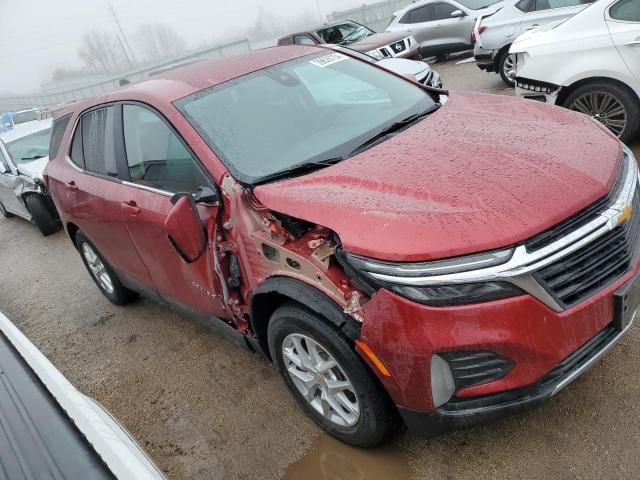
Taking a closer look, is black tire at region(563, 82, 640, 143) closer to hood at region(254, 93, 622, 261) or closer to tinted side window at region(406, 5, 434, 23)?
hood at region(254, 93, 622, 261)

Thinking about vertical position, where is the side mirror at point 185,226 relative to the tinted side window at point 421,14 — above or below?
above

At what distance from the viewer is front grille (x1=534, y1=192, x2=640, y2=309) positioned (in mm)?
1695

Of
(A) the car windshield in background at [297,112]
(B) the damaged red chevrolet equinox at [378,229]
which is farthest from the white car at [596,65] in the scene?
(A) the car windshield in background at [297,112]

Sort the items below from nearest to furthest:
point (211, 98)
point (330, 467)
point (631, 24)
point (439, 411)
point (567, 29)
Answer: point (439, 411)
point (330, 467)
point (211, 98)
point (631, 24)
point (567, 29)

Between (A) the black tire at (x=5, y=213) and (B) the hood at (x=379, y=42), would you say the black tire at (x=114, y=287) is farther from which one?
(B) the hood at (x=379, y=42)

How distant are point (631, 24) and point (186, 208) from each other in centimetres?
417

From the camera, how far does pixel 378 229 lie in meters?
1.78

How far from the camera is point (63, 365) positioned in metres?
3.73

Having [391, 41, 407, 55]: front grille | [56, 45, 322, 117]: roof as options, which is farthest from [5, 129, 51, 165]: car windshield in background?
[391, 41, 407, 55]: front grille

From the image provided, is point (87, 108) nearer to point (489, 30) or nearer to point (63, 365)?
point (63, 365)

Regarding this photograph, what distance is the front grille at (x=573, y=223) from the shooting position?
168cm

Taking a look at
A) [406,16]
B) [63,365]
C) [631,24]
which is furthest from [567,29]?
[406,16]

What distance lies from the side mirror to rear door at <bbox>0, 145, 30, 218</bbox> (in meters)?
6.12

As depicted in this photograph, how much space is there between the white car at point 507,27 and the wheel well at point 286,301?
649 centimetres
